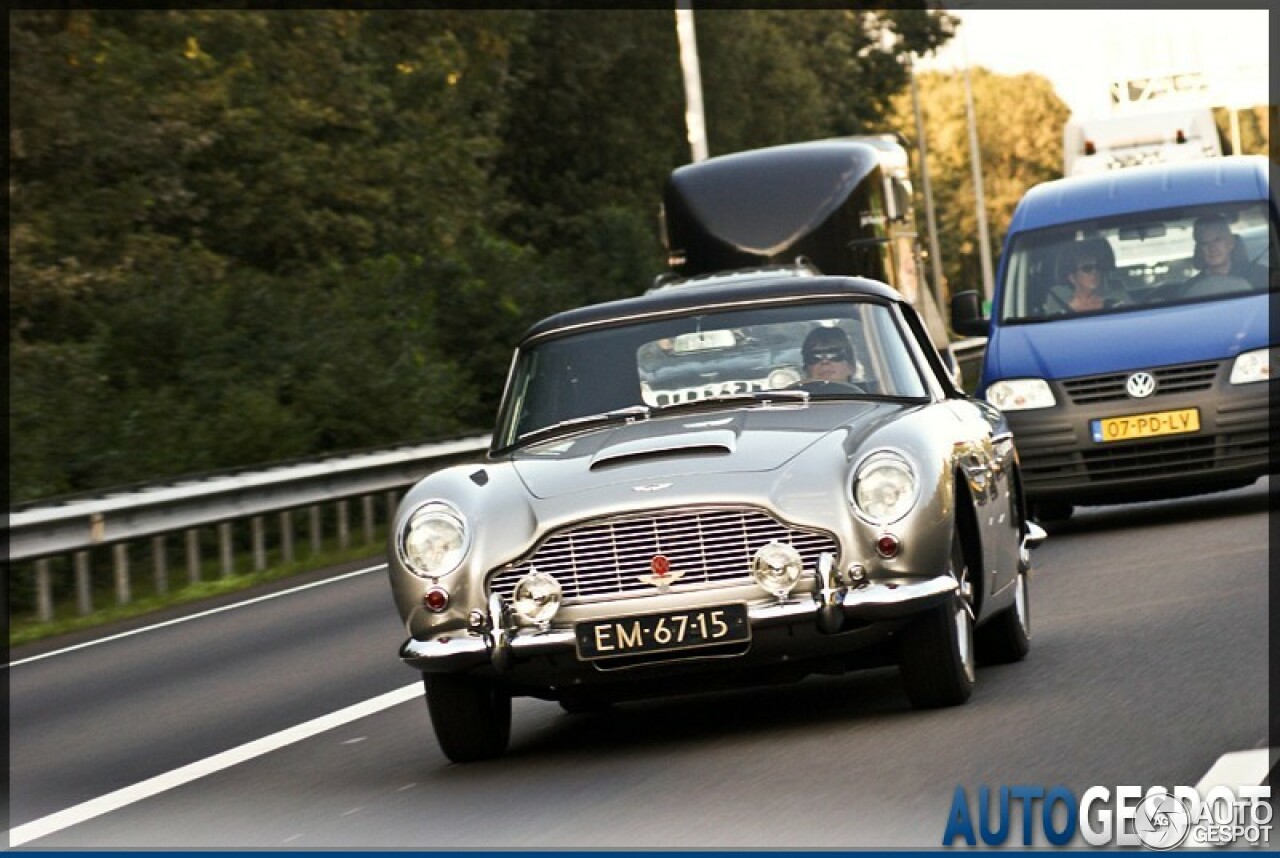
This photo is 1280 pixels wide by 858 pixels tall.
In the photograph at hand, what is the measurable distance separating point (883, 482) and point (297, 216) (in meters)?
31.7

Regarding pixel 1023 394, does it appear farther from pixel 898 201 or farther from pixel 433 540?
pixel 898 201

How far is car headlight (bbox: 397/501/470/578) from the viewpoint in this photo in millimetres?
8992

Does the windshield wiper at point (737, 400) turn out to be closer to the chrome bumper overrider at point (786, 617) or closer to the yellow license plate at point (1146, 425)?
the chrome bumper overrider at point (786, 617)

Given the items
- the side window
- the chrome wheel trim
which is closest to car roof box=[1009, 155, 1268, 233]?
the side window

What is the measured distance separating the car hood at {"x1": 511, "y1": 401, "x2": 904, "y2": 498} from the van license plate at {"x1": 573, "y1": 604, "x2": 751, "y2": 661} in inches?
17.2

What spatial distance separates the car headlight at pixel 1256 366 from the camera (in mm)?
15656

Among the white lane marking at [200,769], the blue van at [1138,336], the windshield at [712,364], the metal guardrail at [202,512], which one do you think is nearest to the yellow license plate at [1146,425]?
the blue van at [1138,336]

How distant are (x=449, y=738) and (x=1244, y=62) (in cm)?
6179

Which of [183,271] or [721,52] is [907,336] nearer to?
[183,271]

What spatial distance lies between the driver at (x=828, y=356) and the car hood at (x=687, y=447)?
0.25 m

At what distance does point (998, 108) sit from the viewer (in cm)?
13025

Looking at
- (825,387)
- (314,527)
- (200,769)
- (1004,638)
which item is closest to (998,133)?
(314,527)

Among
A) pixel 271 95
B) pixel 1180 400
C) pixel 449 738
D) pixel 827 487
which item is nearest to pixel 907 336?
pixel 827 487

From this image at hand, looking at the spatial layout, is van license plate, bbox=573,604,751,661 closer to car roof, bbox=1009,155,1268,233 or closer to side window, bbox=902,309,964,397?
side window, bbox=902,309,964,397
